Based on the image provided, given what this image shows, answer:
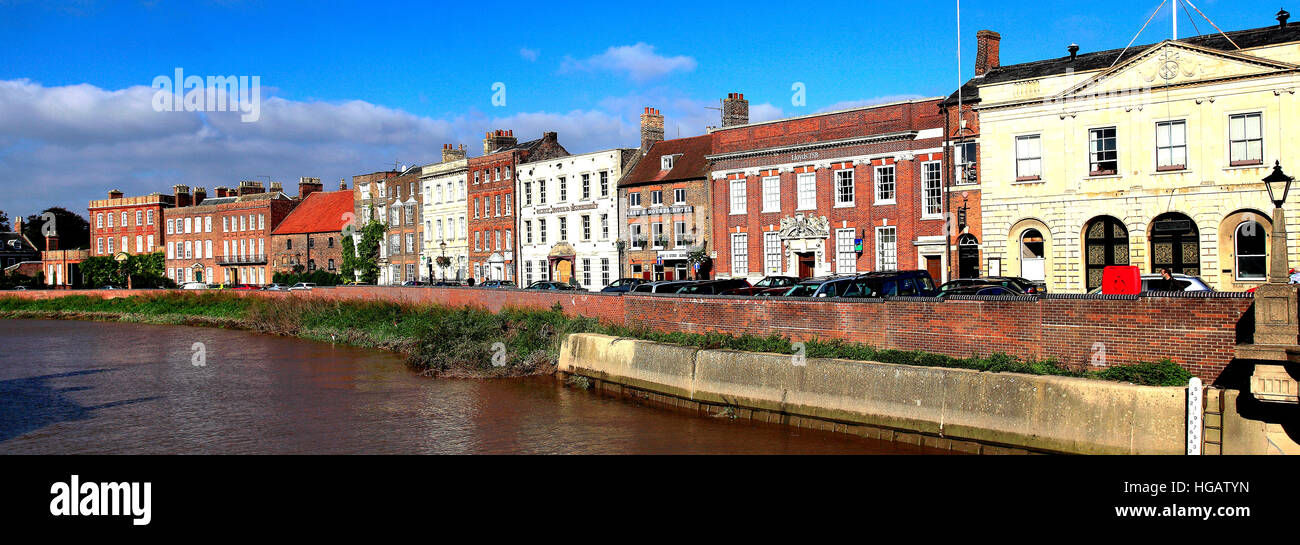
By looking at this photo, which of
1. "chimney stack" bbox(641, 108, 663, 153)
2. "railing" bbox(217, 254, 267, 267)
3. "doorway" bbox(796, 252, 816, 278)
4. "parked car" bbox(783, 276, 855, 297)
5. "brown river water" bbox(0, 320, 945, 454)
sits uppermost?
"chimney stack" bbox(641, 108, 663, 153)

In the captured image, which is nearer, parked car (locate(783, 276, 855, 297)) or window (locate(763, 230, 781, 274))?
parked car (locate(783, 276, 855, 297))

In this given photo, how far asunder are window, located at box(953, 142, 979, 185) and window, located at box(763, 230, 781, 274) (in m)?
9.76

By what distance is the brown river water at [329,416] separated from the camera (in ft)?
57.3

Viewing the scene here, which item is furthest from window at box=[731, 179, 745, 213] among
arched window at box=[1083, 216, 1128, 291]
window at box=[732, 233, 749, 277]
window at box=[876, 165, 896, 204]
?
arched window at box=[1083, 216, 1128, 291]

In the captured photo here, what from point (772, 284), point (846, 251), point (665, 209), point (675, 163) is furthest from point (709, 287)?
point (675, 163)

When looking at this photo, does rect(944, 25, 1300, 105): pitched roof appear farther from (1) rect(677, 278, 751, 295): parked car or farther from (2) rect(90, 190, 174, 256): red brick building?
(2) rect(90, 190, 174, 256): red brick building

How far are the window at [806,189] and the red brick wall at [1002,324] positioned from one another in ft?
64.6

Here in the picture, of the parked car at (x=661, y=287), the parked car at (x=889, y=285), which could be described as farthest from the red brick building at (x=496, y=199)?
the parked car at (x=889, y=285)

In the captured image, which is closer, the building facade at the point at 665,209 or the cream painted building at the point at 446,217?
the building facade at the point at 665,209

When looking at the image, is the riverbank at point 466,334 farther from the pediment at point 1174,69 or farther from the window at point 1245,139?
the window at point 1245,139

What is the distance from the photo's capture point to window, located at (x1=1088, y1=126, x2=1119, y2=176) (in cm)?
3216

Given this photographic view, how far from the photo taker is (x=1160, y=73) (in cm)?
3100
